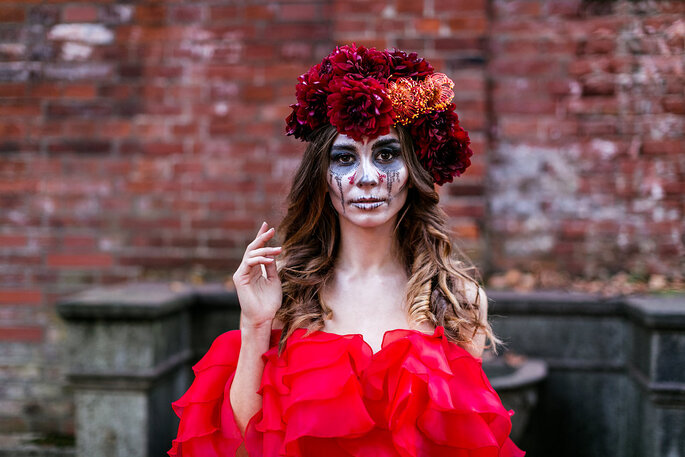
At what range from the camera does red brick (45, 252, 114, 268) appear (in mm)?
3967

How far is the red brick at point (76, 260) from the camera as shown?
397 centimetres

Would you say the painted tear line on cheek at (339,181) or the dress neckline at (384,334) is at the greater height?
the painted tear line on cheek at (339,181)

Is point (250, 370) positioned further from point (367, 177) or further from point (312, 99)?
point (312, 99)

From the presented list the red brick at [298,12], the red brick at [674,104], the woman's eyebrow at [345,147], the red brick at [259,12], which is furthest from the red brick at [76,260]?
the red brick at [674,104]

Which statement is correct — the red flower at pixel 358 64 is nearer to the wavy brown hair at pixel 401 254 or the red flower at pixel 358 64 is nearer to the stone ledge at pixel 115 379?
the wavy brown hair at pixel 401 254

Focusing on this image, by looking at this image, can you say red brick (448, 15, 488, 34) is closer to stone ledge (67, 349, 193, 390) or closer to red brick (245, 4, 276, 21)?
red brick (245, 4, 276, 21)

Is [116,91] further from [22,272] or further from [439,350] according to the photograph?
[439,350]

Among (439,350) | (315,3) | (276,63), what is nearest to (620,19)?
(315,3)

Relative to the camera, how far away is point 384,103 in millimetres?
1954

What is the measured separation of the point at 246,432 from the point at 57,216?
2.58 meters

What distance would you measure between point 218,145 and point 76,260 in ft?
3.81

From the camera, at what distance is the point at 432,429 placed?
186 cm

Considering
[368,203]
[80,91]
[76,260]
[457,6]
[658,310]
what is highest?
[457,6]

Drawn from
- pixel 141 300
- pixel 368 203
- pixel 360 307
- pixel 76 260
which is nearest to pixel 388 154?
pixel 368 203
